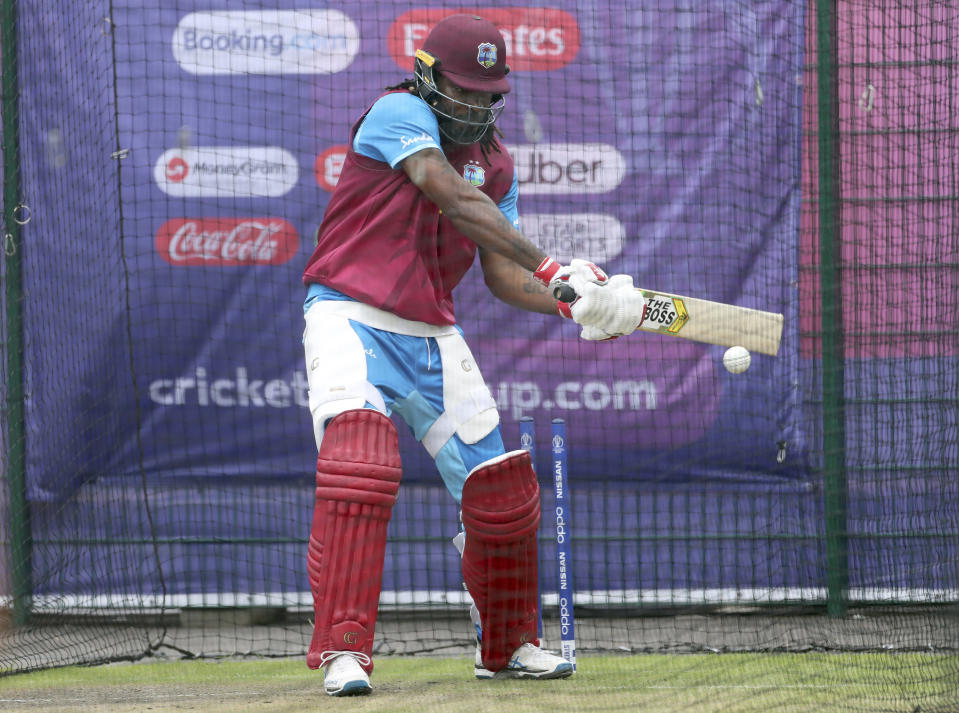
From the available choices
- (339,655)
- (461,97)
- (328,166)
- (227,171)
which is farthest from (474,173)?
(227,171)

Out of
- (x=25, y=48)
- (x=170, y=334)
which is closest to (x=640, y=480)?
(x=170, y=334)

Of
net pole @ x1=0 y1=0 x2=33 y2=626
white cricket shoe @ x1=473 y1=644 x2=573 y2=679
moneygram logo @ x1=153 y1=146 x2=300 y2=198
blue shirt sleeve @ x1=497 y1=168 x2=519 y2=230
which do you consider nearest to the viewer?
white cricket shoe @ x1=473 y1=644 x2=573 y2=679

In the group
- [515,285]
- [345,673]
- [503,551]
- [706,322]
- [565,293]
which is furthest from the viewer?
[515,285]

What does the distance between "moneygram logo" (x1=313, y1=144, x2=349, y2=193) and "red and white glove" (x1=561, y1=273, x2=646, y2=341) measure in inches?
83.8

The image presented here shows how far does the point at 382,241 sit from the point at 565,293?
0.59 metres

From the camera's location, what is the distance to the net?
17.4ft

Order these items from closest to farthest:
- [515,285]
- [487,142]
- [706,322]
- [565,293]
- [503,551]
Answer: [565,293], [706,322], [503,551], [487,142], [515,285]

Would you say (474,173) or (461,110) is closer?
(461,110)

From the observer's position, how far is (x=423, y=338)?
3779mm

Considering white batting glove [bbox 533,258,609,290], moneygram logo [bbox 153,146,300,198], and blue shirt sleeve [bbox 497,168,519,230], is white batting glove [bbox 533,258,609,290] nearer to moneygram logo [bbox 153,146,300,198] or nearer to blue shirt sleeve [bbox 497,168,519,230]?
blue shirt sleeve [bbox 497,168,519,230]

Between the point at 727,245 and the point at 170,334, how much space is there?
2443 millimetres

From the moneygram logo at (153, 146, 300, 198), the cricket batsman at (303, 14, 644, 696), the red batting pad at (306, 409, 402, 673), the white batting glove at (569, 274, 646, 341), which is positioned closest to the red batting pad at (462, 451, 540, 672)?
the cricket batsman at (303, 14, 644, 696)

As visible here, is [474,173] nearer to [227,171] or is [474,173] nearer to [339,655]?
[339,655]

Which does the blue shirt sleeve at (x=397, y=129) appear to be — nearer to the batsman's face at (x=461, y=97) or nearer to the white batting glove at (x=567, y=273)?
the batsman's face at (x=461, y=97)
